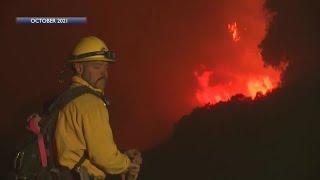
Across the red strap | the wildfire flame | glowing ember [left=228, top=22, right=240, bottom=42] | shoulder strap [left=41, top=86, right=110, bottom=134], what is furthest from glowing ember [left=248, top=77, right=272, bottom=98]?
the red strap

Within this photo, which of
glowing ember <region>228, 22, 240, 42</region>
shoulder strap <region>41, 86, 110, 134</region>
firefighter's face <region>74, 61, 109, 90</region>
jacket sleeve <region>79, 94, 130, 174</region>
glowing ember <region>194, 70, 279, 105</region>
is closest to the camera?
jacket sleeve <region>79, 94, 130, 174</region>

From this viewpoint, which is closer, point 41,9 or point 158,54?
point 41,9

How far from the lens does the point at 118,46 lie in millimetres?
13750

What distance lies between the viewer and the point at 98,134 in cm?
409

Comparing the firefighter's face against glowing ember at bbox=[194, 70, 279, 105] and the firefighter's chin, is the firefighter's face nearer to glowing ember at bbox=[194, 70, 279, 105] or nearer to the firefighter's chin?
the firefighter's chin

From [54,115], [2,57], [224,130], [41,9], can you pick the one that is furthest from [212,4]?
[54,115]

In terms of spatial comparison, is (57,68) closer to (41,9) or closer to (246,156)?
(41,9)

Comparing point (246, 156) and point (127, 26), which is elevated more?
point (127, 26)

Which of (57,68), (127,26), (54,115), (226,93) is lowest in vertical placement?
(54,115)

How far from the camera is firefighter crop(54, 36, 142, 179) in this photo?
162 inches

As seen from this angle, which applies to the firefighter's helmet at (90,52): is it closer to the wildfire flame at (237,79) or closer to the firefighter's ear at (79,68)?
the firefighter's ear at (79,68)

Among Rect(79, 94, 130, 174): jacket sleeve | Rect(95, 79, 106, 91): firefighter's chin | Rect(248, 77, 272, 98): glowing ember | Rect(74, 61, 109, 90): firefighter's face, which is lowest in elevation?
Rect(79, 94, 130, 174): jacket sleeve

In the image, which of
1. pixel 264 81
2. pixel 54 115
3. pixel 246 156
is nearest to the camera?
pixel 54 115

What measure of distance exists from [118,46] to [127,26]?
1.99 feet
